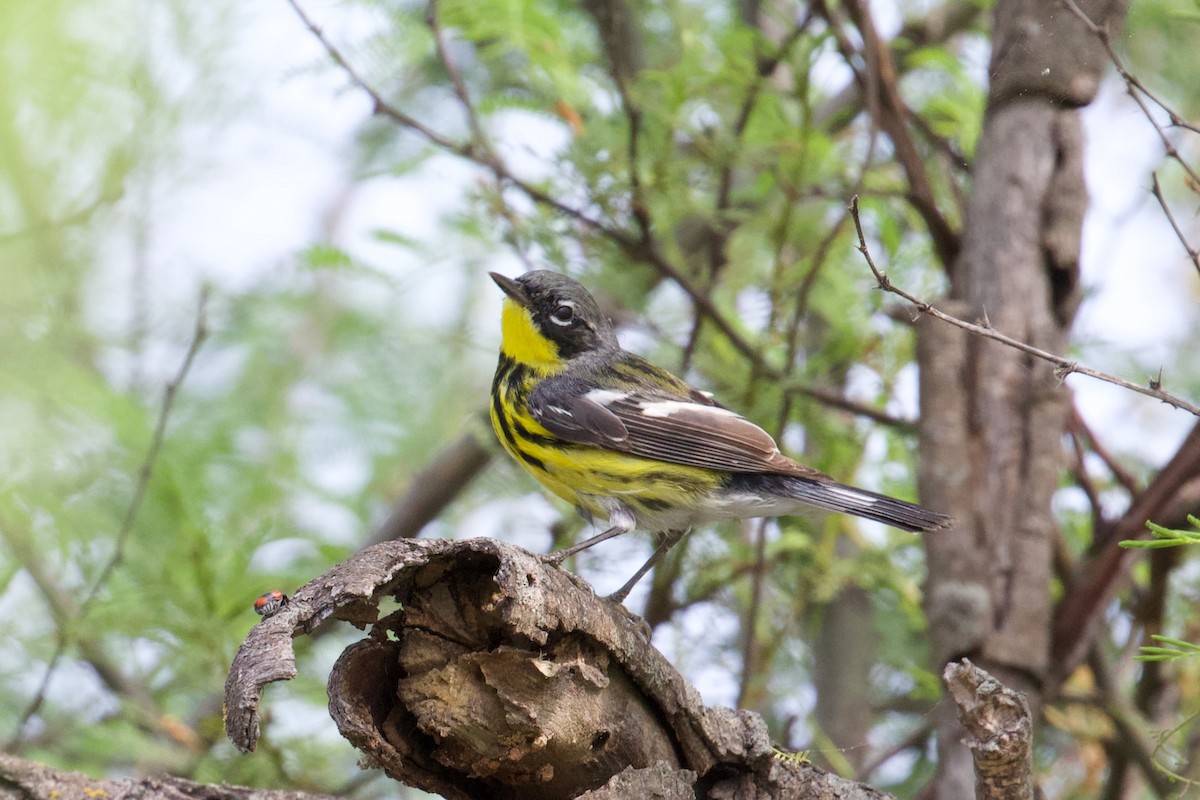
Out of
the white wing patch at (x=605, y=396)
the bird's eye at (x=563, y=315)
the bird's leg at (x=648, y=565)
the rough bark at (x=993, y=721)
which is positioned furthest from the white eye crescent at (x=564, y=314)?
the rough bark at (x=993, y=721)

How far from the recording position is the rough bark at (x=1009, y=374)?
4.02m

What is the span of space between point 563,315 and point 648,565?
3.28 feet

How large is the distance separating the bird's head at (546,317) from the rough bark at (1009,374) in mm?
1218

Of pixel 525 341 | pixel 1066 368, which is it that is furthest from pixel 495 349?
pixel 1066 368

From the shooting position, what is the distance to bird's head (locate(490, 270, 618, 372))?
4531 millimetres

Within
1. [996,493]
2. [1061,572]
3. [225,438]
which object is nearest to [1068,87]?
[996,493]

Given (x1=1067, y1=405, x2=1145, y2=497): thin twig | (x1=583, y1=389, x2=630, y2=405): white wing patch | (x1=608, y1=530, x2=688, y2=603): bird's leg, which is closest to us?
(x1=608, y1=530, x2=688, y2=603): bird's leg

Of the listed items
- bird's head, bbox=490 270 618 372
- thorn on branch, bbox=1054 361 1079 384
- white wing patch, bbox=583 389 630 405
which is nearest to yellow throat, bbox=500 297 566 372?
bird's head, bbox=490 270 618 372

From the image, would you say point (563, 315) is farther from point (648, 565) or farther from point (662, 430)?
point (648, 565)

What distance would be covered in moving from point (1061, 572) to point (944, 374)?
1085mm

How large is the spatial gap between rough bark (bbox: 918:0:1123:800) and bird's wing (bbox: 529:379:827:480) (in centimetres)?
61

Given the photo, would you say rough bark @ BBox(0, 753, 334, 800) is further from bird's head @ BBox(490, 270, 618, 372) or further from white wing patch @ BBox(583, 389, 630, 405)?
bird's head @ BBox(490, 270, 618, 372)

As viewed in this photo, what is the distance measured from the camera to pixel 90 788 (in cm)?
259

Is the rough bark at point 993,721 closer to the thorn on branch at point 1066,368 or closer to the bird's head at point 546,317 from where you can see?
the thorn on branch at point 1066,368
